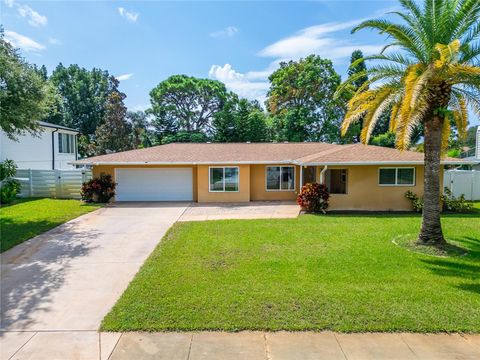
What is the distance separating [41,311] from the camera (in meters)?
5.78

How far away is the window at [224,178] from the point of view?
1911cm

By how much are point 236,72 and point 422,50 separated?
28.1 metres

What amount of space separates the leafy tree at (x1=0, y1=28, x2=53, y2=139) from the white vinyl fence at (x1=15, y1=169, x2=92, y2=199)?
777cm

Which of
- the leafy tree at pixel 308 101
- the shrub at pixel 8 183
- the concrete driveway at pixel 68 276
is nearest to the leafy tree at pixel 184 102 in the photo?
the leafy tree at pixel 308 101

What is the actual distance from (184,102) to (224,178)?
29.0 meters

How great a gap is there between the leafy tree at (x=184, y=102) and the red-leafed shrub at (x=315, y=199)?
1251 inches

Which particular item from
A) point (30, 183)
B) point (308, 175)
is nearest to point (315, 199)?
point (308, 175)

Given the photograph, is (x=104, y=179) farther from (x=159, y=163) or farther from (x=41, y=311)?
(x=41, y=311)

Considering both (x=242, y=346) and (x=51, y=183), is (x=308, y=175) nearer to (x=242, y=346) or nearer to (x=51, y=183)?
(x=51, y=183)

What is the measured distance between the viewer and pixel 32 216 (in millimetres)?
14156

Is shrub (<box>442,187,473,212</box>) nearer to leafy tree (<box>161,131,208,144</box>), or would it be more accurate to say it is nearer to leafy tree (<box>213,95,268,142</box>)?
leafy tree (<box>213,95,268,142</box>)

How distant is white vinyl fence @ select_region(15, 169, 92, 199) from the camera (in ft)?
66.7

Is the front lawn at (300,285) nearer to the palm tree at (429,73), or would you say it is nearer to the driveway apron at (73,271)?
the driveway apron at (73,271)

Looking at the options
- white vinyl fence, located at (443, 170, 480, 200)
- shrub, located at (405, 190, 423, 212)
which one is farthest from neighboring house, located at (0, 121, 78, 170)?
white vinyl fence, located at (443, 170, 480, 200)
